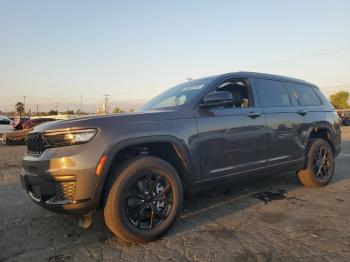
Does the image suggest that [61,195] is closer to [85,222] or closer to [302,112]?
[85,222]

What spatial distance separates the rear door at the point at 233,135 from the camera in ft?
12.8

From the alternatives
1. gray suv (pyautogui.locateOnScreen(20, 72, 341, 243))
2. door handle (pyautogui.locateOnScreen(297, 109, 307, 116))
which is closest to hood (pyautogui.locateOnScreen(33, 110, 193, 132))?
gray suv (pyautogui.locateOnScreen(20, 72, 341, 243))

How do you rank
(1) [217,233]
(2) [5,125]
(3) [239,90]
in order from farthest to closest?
(2) [5,125]
(3) [239,90]
(1) [217,233]

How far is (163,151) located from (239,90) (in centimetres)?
175

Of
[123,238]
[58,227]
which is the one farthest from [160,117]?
[58,227]

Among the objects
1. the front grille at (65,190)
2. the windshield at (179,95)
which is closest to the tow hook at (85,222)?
the front grille at (65,190)

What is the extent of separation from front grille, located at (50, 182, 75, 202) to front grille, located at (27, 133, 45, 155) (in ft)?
1.54

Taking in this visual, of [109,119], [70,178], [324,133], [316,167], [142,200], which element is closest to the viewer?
[70,178]

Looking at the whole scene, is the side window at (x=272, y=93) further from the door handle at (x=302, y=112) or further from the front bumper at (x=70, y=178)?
the front bumper at (x=70, y=178)

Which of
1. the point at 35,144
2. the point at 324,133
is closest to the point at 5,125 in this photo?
the point at 35,144

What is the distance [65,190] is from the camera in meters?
3.07

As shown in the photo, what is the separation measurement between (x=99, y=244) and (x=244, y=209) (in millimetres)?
2009

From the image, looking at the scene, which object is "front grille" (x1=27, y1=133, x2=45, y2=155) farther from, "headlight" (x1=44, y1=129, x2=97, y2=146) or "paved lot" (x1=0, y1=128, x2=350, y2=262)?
"paved lot" (x1=0, y1=128, x2=350, y2=262)

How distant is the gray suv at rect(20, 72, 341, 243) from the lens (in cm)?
310
